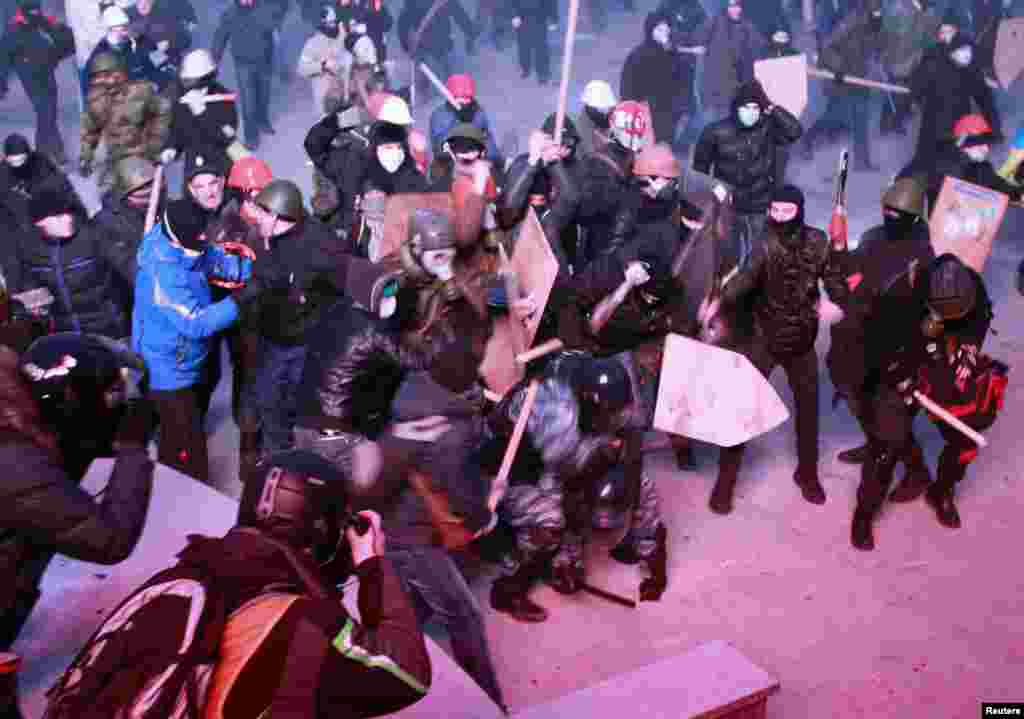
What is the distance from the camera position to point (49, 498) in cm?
311

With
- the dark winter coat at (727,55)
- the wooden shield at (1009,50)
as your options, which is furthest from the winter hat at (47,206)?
the wooden shield at (1009,50)

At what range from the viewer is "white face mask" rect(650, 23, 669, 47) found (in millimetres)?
11953

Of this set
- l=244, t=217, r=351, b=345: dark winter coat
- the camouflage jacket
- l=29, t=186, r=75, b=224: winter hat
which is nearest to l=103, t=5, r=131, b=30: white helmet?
the camouflage jacket

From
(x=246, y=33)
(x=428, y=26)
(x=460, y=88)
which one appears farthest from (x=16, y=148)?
(x=428, y=26)

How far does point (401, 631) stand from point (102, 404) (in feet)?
4.38

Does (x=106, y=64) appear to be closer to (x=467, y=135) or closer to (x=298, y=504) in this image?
(x=467, y=135)

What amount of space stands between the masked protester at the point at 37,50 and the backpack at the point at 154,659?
Answer: 10668 mm

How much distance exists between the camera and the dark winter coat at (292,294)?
5641 mm

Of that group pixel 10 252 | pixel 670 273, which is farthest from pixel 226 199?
pixel 670 273

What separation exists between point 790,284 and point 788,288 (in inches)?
0.9

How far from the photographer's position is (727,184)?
27.4 ft

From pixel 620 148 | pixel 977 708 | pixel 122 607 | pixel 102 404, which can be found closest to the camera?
pixel 122 607

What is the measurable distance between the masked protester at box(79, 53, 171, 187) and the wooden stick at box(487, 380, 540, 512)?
4845 millimetres

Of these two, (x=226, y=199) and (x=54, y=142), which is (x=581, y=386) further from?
(x=54, y=142)
